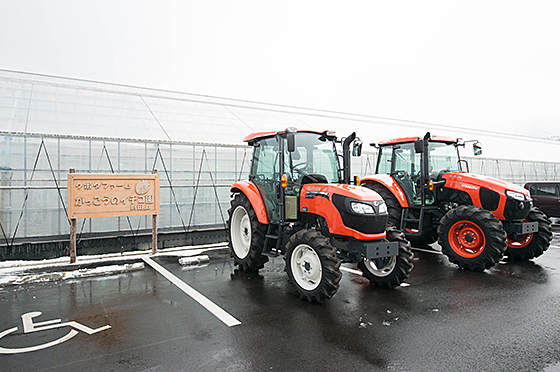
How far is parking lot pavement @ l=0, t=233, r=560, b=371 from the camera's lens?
9.89 ft

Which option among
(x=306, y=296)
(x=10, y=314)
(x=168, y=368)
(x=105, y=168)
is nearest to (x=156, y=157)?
(x=105, y=168)

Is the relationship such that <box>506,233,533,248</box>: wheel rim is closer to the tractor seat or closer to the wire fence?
the tractor seat

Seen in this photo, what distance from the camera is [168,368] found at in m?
2.89

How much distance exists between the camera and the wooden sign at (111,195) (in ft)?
21.3

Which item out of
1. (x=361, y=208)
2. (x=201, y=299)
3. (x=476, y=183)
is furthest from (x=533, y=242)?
(x=201, y=299)

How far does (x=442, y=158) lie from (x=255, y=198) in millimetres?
4268

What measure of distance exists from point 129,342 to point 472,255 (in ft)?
18.2

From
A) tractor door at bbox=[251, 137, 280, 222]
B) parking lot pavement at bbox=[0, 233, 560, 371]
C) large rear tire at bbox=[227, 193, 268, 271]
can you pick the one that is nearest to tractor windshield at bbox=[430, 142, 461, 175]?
parking lot pavement at bbox=[0, 233, 560, 371]

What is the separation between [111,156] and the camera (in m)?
8.76

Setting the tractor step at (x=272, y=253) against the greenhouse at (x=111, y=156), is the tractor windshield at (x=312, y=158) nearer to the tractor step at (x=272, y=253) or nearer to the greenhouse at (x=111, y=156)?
A: the tractor step at (x=272, y=253)

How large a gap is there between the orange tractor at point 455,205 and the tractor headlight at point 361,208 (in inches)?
95.4

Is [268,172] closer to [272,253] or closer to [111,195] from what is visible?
[272,253]

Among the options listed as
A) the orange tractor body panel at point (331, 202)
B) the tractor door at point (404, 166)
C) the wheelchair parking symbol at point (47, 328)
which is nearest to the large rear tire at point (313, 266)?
the orange tractor body panel at point (331, 202)

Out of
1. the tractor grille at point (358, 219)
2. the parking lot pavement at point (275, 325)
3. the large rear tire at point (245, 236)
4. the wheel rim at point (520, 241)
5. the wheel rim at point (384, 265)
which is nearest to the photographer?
the parking lot pavement at point (275, 325)
